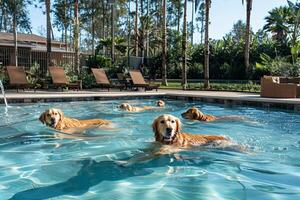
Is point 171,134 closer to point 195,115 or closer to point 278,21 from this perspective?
point 195,115

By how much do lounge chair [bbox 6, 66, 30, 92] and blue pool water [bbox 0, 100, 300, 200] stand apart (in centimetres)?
718

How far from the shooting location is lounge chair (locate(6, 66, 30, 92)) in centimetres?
1617

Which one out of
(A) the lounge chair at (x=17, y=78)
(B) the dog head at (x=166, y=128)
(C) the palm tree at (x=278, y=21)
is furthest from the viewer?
(C) the palm tree at (x=278, y=21)

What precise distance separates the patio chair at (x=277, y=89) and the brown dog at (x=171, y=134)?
9735 mm

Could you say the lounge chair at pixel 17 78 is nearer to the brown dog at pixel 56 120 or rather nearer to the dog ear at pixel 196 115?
the brown dog at pixel 56 120

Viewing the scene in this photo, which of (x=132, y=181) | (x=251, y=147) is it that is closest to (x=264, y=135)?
(x=251, y=147)

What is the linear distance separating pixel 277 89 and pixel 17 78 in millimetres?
10679

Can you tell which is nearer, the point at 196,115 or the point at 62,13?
the point at 196,115

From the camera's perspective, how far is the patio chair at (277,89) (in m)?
15.1

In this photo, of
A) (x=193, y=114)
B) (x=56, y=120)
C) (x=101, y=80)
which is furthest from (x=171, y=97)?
(x=56, y=120)

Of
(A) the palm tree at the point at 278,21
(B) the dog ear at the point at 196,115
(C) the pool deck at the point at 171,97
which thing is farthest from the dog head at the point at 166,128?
(A) the palm tree at the point at 278,21

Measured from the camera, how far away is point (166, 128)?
5523 millimetres

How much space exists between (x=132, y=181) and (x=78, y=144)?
247cm

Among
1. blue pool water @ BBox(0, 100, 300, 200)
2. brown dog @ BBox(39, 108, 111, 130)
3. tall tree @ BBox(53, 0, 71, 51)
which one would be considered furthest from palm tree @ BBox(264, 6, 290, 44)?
brown dog @ BBox(39, 108, 111, 130)
